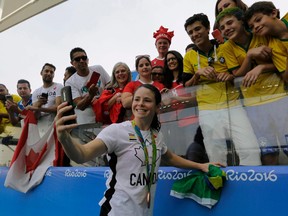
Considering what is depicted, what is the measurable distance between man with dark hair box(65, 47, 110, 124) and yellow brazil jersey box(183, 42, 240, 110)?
1420 millimetres

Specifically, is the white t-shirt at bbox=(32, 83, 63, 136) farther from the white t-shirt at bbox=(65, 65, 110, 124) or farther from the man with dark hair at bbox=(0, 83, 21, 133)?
the man with dark hair at bbox=(0, 83, 21, 133)

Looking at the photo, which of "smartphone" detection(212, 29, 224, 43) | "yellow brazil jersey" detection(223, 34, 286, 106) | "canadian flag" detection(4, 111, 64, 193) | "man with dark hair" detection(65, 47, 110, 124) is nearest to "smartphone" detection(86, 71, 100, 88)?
"man with dark hair" detection(65, 47, 110, 124)

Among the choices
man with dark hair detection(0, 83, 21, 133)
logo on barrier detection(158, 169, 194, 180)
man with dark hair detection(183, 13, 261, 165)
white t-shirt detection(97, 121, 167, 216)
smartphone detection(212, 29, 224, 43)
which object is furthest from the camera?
man with dark hair detection(0, 83, 21, 133)

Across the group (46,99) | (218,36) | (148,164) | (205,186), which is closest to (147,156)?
(148,164)

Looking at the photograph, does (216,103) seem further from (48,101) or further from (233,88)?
(48,101)

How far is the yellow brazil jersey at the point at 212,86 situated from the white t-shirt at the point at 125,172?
2.16 feet

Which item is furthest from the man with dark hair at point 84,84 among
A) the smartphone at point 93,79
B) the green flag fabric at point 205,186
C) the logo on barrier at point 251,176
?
the logo on barrier at point 251,176

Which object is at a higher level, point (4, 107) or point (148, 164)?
point (4, 107)

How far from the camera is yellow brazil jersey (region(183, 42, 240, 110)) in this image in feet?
7.29

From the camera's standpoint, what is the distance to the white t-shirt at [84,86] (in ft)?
12.1

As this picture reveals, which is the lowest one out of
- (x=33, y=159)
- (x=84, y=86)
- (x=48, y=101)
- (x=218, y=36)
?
(x=33, y=159)

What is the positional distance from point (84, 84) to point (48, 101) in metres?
0.79

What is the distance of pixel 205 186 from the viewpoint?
2.10 meters

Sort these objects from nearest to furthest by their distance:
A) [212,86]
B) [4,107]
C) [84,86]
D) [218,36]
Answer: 1. [212,86]
2. [218,36]
3. [84,86]
4. [4,107]
